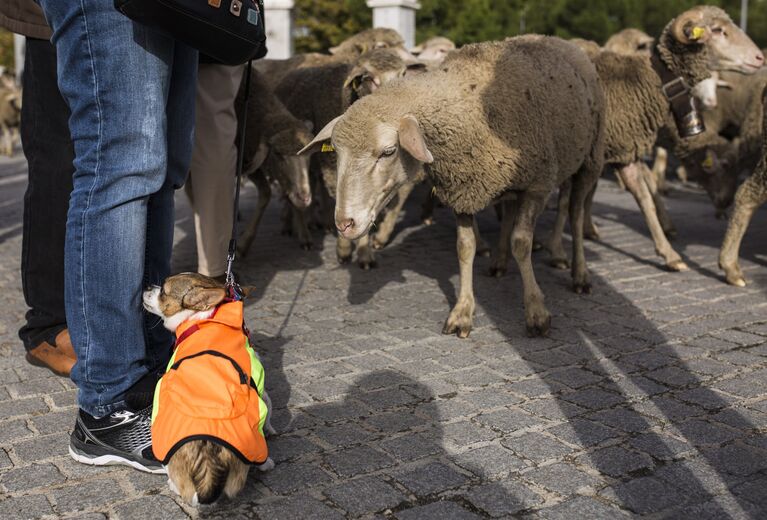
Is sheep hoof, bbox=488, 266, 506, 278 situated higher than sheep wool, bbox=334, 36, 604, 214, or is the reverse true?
sheep wool, bbox=334, 36, 604, 214

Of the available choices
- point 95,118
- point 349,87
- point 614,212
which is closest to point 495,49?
point 349,87

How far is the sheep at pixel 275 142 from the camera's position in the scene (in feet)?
21.3

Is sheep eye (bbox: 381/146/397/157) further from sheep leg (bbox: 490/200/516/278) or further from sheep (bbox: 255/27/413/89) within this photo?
sheep (bbox: 255/27/413/89)

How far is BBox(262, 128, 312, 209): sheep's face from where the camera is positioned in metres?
6.48

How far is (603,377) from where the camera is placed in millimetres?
4086

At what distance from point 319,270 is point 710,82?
3.83 metres

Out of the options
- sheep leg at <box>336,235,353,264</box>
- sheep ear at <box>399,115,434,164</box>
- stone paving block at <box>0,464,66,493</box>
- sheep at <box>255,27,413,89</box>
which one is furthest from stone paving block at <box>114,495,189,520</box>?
sheep at <box>255,27,413,89</box>

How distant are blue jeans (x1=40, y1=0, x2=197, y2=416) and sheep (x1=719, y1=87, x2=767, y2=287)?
4.47m

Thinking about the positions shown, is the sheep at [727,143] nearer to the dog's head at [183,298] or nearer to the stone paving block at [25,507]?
the dog's head at [183,298]

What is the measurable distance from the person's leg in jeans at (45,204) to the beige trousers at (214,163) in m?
0.93

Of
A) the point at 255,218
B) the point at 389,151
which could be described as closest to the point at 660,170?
the point at 255,218

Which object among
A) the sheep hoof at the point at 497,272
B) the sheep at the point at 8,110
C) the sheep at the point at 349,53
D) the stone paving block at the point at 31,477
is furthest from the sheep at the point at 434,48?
the sheep at the point at 8,110

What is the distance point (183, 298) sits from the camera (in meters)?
3.09

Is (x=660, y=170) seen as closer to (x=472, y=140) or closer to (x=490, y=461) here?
(x=472, y=140)
